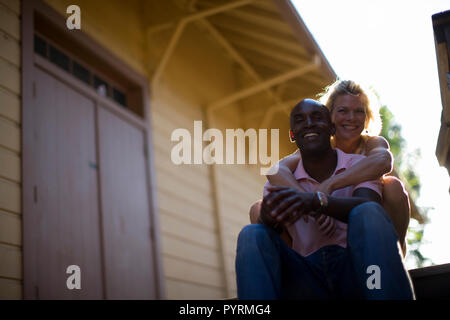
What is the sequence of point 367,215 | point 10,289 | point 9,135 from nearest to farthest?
point 367,215 → point 10,289 → point 9,135

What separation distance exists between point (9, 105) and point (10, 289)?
4.02 feet

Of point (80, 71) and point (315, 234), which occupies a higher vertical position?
point (80, 71)

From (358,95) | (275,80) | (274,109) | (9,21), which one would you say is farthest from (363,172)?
(274,109)

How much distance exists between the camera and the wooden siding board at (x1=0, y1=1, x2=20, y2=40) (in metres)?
3.70

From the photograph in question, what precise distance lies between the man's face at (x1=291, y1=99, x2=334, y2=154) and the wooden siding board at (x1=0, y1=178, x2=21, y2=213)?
2.16 m

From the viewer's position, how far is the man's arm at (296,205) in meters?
1.67

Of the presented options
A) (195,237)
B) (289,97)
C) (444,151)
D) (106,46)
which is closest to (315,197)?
(444,151)

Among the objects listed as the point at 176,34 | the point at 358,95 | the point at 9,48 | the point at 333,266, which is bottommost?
the point at 333,266

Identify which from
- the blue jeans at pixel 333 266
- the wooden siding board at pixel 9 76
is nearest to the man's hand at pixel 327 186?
the blue jeans at pixel 333 266

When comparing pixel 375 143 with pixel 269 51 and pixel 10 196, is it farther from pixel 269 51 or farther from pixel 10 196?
pixel 269 51

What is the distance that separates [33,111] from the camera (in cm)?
380

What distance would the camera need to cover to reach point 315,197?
1.70 metres

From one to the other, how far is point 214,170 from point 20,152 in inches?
132
